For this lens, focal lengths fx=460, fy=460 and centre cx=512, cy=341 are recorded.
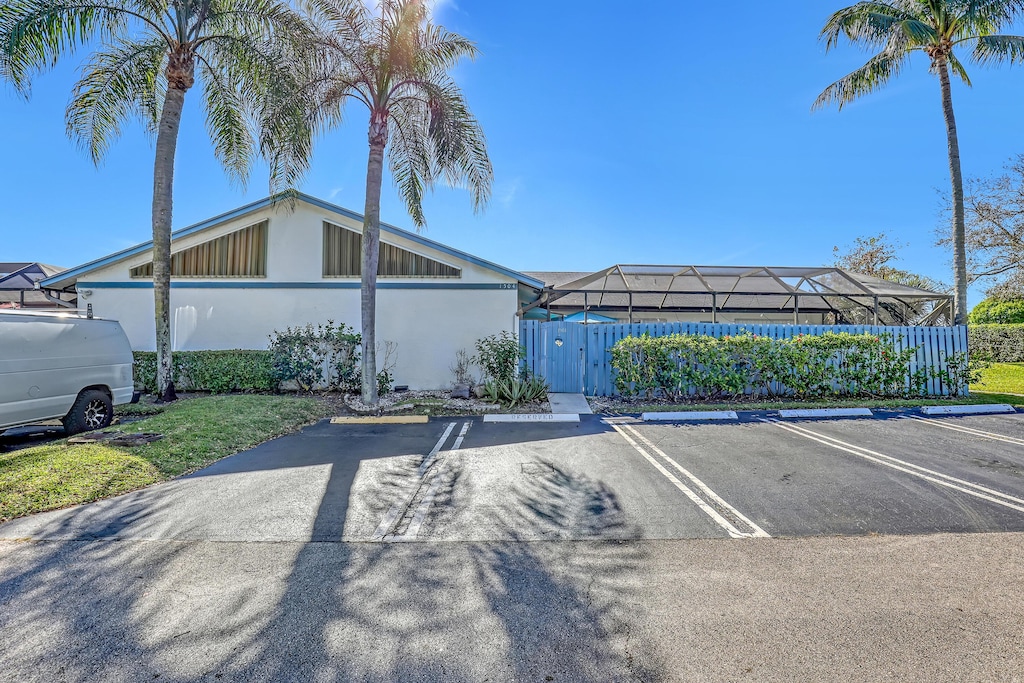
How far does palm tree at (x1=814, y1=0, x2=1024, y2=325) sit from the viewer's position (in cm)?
1220

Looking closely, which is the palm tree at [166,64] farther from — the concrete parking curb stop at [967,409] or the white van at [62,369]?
the concrete parking curb stop at [967,409]

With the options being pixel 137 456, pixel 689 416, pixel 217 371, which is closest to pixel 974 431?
pixel 689 416

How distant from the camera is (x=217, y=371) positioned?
38.1 ft

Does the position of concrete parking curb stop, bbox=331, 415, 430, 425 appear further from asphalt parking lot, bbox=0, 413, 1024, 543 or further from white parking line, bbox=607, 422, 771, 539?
white parking line, bbox=607, 422, 771, 539

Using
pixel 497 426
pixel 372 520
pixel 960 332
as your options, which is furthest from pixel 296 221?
pixel 960 332

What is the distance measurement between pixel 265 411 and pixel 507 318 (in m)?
6.23

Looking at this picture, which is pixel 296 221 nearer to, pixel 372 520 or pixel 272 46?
pixel 272 46

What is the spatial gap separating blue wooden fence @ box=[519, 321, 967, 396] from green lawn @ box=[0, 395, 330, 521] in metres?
5.84

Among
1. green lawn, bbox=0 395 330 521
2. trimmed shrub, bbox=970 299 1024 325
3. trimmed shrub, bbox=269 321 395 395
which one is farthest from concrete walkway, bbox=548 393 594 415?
trimmed shrub, bbox=970 299 1024 325

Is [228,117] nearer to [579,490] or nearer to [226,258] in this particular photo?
[226,258]

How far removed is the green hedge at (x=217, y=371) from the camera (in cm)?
1162

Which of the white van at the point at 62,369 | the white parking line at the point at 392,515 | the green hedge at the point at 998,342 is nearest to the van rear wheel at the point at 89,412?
the white van at the point at 62,369

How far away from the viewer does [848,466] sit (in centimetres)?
597

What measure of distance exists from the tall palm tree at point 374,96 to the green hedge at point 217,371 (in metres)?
3.27
